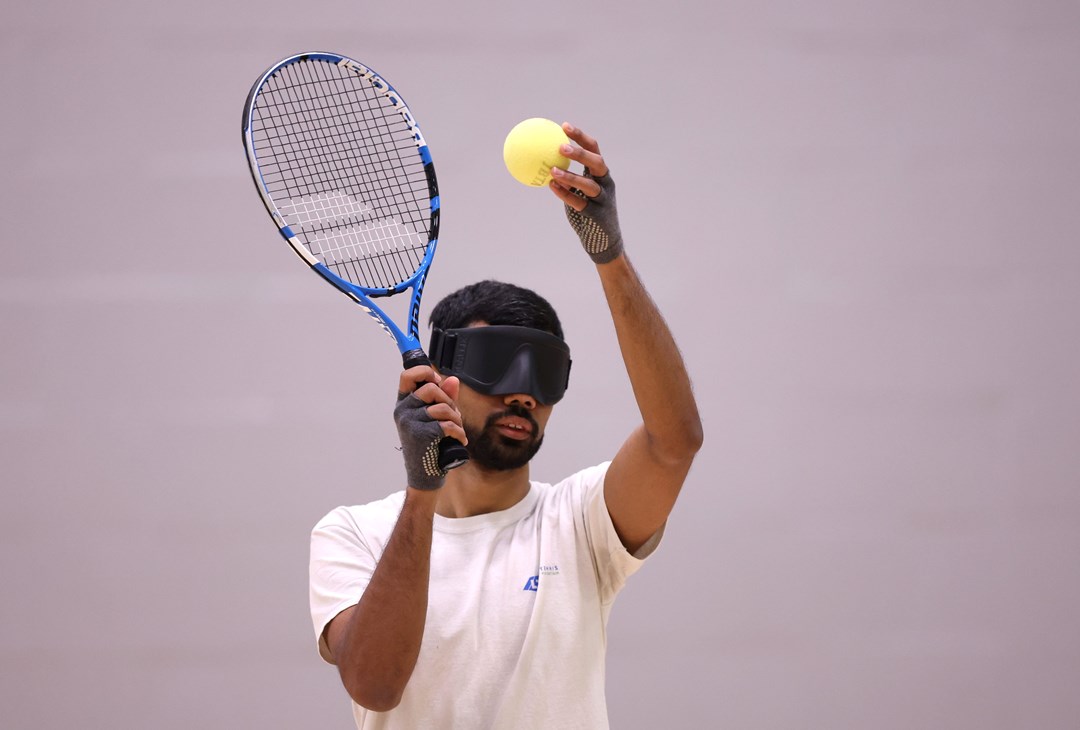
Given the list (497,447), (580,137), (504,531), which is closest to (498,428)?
(497,447)

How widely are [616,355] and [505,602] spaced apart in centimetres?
142

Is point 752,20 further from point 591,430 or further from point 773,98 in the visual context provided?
point 591,430

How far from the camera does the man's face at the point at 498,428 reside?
1777mm

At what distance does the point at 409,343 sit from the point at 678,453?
1.43 ft

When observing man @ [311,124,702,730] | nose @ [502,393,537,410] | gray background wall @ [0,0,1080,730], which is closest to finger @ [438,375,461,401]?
man @ [311,124,702,730]

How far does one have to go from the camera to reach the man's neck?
1816 millimetres

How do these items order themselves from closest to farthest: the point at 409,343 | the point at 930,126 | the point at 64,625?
1. the point at 409,343
2. the point at 64,625
3. the point at 930,126

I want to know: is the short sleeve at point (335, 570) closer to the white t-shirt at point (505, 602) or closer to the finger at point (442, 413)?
the white t-shirt at point (505, 602)

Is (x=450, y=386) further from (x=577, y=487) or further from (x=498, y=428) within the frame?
(x=577, y=487)

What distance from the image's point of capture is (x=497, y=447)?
5.82ft

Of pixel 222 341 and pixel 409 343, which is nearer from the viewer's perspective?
pixel 409 343

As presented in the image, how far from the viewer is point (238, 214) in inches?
119

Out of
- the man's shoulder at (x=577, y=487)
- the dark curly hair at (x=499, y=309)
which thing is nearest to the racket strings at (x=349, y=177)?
the dark curly hair at (x=499, y=309)

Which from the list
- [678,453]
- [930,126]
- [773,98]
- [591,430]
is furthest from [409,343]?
[930,126]
